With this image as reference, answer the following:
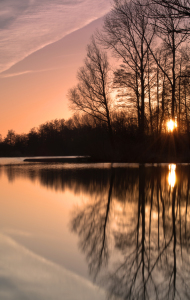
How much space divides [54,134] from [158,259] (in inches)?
4193

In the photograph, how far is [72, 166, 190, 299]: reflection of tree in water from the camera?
3.17 m

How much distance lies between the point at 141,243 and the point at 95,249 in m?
0.65

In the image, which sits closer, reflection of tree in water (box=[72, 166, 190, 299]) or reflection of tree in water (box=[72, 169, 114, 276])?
reflection of tree in water (box=[72, 166, 190, 299])

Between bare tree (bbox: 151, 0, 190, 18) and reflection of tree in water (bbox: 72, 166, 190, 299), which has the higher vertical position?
bare tree (bbox: 151, 0, 190, 18)

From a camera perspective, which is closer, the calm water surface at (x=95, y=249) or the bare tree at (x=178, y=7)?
the calm water surface at (x=95, y=249)

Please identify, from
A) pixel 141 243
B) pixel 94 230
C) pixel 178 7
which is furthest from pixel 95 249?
pixel 178 7

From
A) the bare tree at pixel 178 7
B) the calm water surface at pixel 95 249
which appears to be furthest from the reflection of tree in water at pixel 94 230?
the bare tree at pixel 178 7

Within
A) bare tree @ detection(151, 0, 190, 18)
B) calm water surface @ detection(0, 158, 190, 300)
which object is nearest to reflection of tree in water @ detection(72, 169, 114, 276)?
calm water surface @ detection(0, 158, 190, 300)

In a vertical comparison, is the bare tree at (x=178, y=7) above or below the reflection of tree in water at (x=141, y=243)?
above

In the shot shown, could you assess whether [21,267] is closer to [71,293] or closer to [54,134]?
[71,293]

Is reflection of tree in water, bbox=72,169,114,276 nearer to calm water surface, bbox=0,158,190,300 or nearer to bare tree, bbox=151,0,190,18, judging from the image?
calm water surface, bbox=0,158,190,300

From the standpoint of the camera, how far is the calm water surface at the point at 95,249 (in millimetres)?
3115

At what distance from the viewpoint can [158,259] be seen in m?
3.84

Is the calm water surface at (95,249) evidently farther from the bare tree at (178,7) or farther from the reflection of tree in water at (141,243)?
the bare tree at (178,7)
